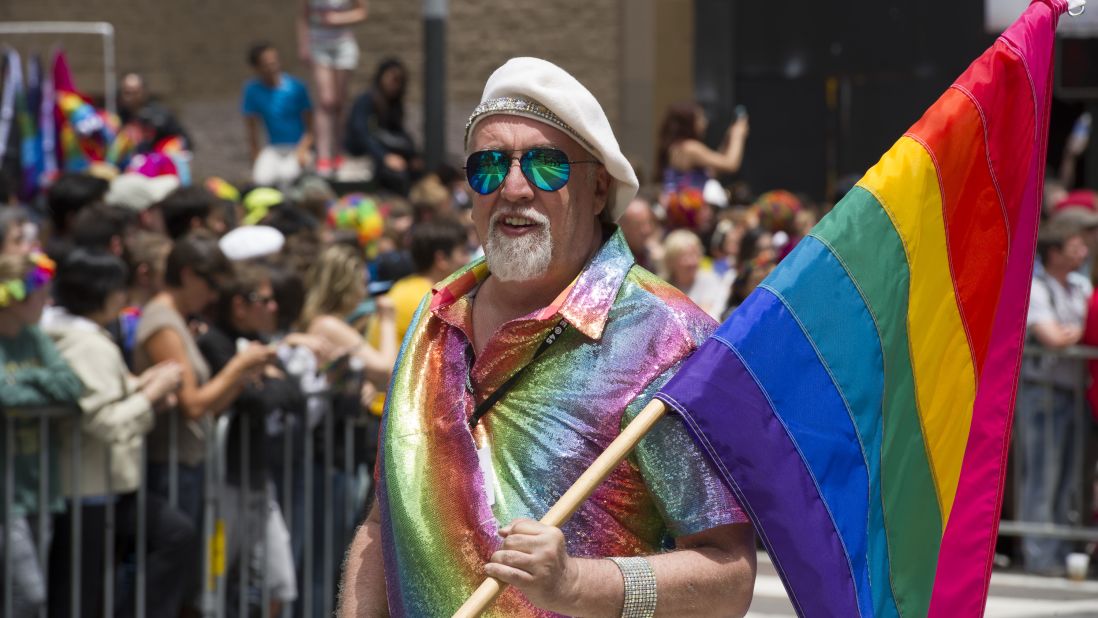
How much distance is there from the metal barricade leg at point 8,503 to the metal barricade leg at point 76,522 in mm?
232

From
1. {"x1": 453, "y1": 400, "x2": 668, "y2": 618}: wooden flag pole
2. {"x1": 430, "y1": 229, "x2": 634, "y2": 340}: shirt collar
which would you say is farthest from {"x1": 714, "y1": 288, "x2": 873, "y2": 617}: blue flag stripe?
{"x1": 453, "y1": 400, "x2": 668, "y2": 618}: wooden flag pole

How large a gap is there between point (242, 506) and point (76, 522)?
0.77 m

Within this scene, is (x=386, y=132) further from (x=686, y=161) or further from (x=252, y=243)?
(x=252, y=243)

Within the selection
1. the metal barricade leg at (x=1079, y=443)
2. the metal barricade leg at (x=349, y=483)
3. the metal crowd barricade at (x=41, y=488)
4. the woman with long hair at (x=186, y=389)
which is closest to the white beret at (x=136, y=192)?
the metal barricade leg at (x=349, y=483)

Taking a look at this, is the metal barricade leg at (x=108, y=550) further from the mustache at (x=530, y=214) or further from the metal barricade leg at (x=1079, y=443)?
the metal barricade leg at (x=1079, y=443)

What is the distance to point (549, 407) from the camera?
3398 mm

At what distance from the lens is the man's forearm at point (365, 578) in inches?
143

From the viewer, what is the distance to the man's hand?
121 inches

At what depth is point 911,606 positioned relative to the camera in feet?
11.8

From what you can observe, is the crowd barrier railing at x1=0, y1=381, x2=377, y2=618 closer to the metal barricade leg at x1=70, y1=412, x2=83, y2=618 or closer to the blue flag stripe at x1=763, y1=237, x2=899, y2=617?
the metal barricade leg at x1=70, y1=412, x2=83, y2=618

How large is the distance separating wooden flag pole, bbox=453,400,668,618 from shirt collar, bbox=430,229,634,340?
255mm

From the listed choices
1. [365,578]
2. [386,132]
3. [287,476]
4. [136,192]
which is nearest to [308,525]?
[287,476]

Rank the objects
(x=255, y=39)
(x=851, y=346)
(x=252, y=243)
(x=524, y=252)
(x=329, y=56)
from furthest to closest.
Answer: (x=255, y=39)
(x=329, y=56)
(x=252, y=243)
(x=851, y=346)
(x=524, y=252)

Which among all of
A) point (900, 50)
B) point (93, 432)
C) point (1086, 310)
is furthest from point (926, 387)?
point (900, 50)
